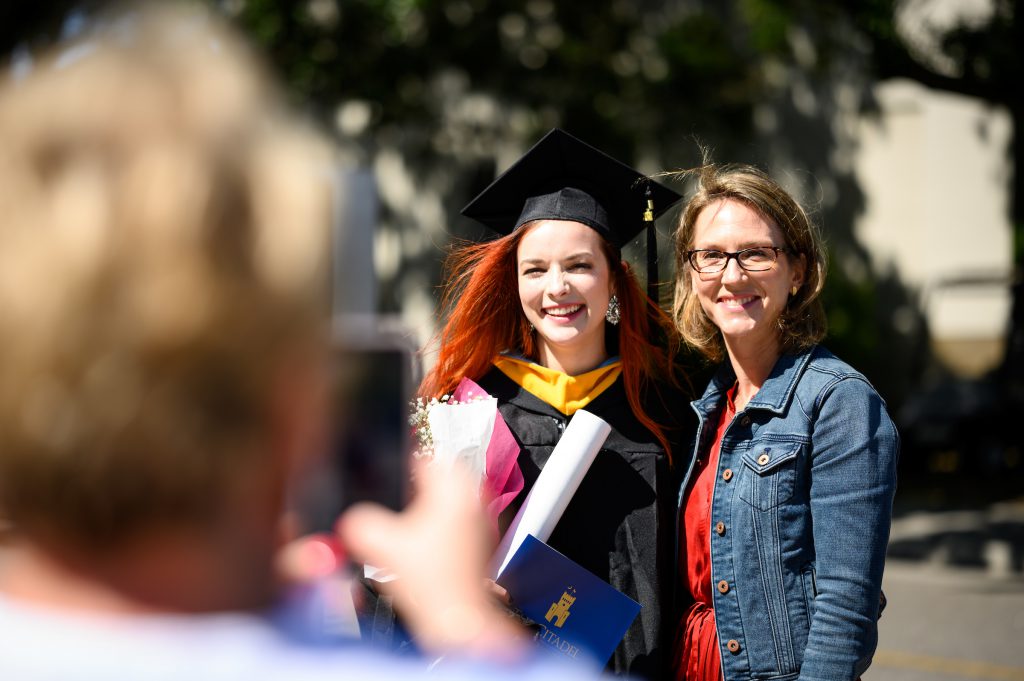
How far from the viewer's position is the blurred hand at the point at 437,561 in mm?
853

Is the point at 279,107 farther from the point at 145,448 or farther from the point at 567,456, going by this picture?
the point at 567,456

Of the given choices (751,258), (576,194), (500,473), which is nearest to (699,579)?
(500,473)

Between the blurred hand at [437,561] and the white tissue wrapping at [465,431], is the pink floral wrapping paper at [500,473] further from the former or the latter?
the blurred hand at [437,561]

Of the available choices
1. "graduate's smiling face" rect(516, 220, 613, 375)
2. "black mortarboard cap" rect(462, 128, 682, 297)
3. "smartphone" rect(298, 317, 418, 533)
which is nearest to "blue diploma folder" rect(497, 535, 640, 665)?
"graduate's smiling face" rect(516, 220, 613, 375)

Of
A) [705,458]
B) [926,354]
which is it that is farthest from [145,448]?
[926,354]

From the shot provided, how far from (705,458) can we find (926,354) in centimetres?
1322

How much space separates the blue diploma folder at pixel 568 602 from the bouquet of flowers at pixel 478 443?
0.16 m

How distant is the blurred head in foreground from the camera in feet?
2.34

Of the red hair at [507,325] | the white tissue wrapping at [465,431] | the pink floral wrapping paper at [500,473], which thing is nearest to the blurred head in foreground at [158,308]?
the white tissue wrapping at [465,431]

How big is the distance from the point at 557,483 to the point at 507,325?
1.98 ft

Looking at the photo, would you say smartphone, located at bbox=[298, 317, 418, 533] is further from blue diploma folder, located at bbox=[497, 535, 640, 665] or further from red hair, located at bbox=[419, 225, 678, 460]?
red hair, located at bbox=[419, 225, 678, 460]

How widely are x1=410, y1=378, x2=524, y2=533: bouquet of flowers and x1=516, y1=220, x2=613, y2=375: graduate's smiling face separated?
0.97ft

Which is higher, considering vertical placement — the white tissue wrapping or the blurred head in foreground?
the blurred head in foreground

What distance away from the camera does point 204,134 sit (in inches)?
30.0
